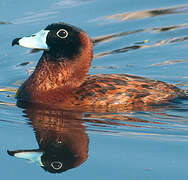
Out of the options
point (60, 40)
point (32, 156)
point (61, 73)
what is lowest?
point (32, 156)

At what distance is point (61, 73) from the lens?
1055 centimetres

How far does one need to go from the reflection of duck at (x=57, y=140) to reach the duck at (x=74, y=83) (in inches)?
13.3

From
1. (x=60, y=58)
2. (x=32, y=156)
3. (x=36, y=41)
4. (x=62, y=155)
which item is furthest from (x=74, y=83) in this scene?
(x=32, y=156)

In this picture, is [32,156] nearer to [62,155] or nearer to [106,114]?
[62,155]

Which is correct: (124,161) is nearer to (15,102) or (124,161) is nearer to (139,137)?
(139,137)

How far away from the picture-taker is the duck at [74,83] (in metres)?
10.2

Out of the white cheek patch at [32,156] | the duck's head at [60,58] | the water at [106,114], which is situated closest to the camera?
the water at [106,114]

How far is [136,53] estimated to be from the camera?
45.4 feet

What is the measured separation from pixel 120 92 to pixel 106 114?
1.57 ft

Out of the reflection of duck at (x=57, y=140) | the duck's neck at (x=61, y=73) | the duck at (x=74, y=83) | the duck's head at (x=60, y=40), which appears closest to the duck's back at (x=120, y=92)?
the duck at (x=74, y=83)

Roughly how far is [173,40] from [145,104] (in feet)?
14.3

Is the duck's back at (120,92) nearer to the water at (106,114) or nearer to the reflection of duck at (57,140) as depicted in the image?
the water at (106,114)

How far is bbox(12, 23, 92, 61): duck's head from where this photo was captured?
10244mm

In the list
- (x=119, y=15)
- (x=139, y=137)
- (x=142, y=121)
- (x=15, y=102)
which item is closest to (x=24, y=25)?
(x=119, y=15)
